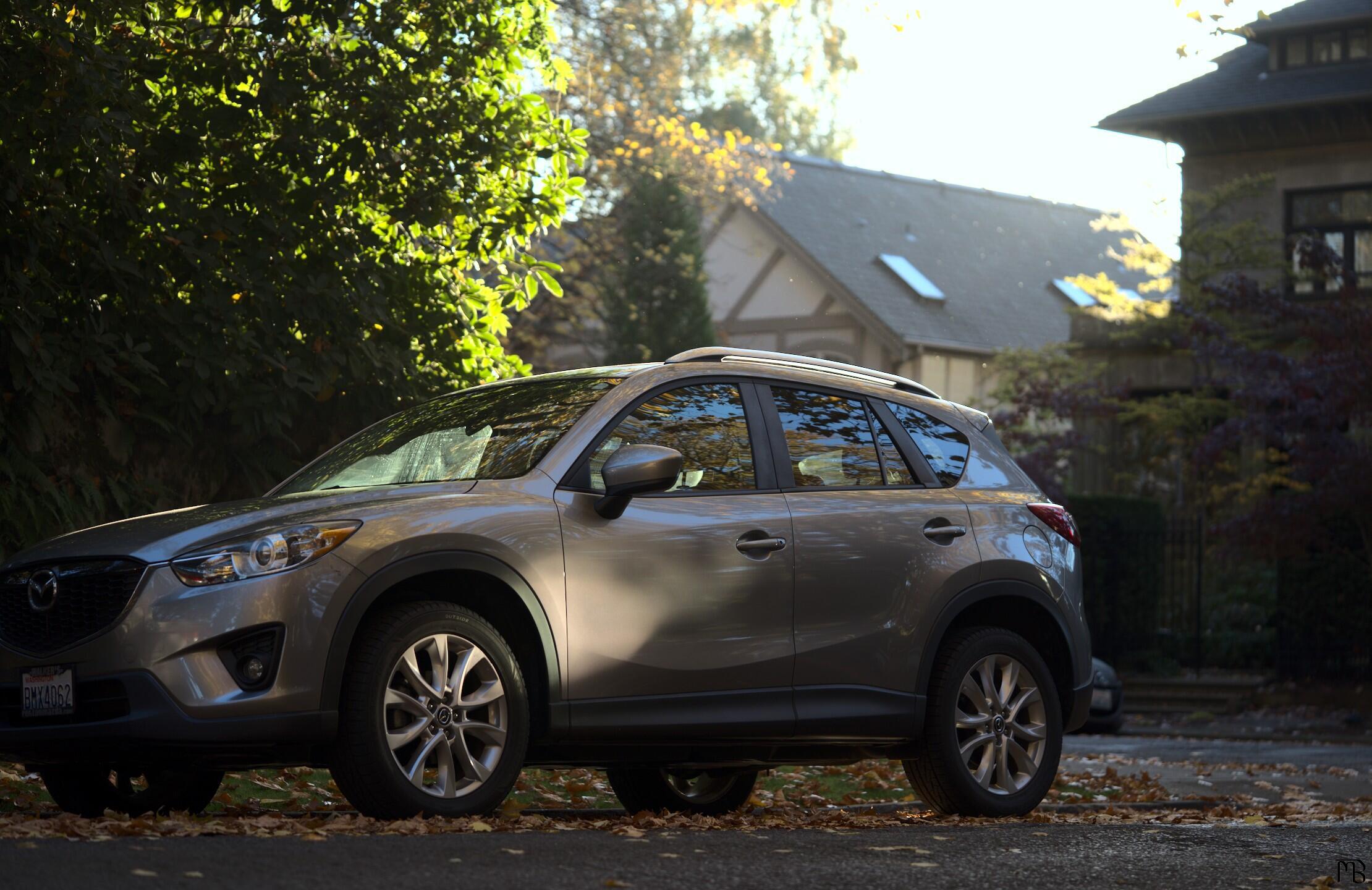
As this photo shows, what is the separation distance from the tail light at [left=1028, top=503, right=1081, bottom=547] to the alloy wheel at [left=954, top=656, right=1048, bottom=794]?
72 centimetres

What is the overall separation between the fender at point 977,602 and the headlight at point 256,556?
8.85 feet

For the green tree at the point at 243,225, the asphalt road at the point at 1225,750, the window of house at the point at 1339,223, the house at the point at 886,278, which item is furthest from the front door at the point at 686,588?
the house at the point at 886,278

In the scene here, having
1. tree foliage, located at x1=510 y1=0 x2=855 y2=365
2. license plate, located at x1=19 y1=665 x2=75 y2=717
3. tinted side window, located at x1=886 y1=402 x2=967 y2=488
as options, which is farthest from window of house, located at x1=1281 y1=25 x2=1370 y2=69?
license plate, located at x1=19 y1=665 x2=75 y2=717

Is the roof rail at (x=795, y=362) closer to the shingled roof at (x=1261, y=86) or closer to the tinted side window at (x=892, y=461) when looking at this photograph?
the tinted side window at (x=892, y=461)

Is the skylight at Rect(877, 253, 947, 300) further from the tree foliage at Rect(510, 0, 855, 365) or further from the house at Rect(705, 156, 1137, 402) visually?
the tree foliage at Rect(510, 0, 855, 365)

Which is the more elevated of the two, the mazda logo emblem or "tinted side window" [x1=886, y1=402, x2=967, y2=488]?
"tinted side window" [x1=886, y1=402, x2=967, y2=488]

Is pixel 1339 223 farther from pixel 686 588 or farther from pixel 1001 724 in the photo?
pixel 686 588

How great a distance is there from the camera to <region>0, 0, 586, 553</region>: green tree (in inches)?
386

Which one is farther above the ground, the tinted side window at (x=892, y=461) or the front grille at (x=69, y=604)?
the tinted side window at (x=892, y=461)

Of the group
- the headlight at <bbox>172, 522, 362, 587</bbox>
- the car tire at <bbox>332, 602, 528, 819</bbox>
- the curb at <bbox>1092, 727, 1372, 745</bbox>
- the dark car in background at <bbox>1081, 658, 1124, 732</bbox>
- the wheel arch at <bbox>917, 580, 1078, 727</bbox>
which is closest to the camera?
the headlight at <bbox>172, 522, 362, 587</bbox>

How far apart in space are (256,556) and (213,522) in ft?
0.95

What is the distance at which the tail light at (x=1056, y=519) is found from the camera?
869 cm

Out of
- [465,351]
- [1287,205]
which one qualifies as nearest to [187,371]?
[465,351]

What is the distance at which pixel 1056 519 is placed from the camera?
344 inches
